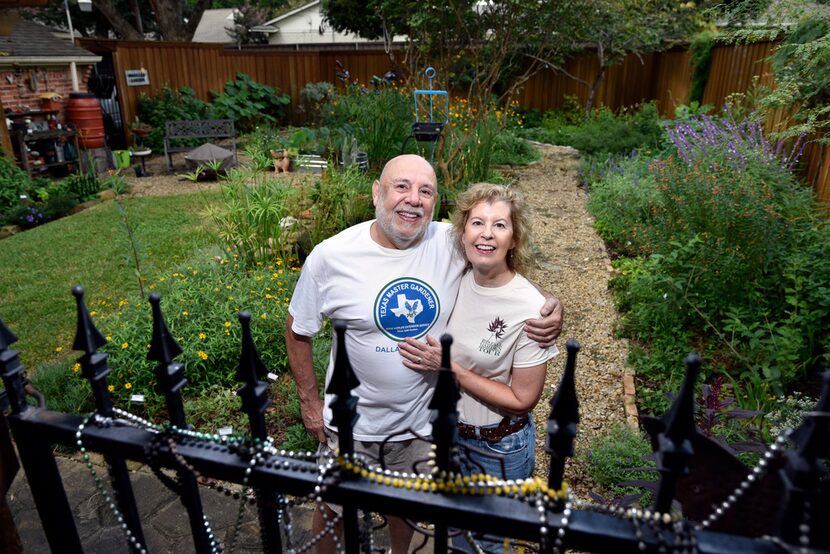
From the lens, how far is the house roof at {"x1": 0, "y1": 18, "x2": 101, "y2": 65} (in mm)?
10430

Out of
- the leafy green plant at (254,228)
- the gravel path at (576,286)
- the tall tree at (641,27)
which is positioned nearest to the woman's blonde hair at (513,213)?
the gravel path at (576,286)

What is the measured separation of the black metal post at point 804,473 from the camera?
812 millimetres

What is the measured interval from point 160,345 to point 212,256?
4321 mm

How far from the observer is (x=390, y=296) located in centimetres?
197

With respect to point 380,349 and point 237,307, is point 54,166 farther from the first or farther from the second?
point 380,349

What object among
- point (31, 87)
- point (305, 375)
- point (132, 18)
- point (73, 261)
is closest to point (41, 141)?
point (31, 87)

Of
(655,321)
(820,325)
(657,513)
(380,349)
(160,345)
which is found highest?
(160,345)

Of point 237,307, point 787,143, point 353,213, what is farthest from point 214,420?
point 787,143

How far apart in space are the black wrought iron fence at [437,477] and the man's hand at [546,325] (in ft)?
2.26

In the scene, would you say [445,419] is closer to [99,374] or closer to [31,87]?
[99,374]

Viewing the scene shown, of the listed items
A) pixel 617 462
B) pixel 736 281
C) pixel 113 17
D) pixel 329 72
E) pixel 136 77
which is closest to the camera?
pixel 617 462

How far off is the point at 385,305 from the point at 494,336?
39 cm

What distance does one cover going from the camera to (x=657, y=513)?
0.94 metres

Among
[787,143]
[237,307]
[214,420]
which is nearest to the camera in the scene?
[214,420]
